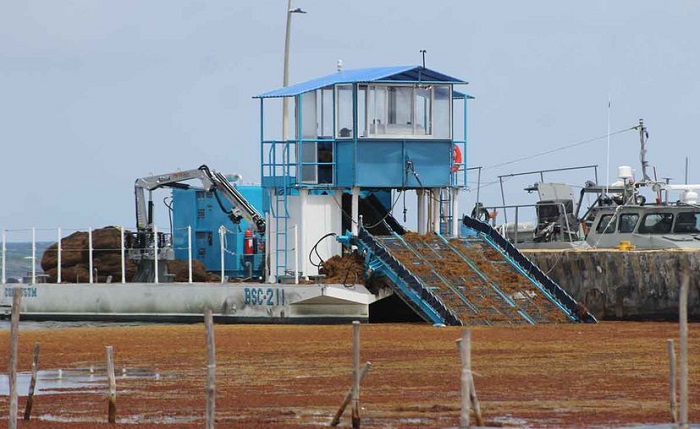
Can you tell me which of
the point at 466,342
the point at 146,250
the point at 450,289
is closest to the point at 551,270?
the point at 450,289

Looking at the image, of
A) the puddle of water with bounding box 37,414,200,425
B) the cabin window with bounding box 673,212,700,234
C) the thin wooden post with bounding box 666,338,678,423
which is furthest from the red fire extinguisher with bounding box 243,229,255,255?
the thin wooden post with bounding box 666,338,678,423

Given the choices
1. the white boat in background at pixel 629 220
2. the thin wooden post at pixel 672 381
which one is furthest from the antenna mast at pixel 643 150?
the thin wooden post at pixel 672 381

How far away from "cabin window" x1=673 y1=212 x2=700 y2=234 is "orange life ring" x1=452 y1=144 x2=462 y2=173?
571cm

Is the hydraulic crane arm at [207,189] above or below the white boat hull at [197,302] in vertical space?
above

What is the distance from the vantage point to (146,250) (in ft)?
134

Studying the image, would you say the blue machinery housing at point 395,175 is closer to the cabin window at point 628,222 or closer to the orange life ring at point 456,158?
the orange life ring at point 456,158

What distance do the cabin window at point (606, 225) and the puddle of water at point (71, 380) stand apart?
18.3m

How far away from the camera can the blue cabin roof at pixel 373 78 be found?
38250 mm

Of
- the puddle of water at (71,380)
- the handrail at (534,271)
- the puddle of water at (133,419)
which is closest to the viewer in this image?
the puddle of water at (133,419)

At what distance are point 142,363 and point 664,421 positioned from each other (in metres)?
11.0

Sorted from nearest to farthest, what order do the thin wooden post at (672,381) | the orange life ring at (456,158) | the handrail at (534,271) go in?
the thin wooden post at (672,381) < the handrail at (534,271) < the orange life ring at (456,158)

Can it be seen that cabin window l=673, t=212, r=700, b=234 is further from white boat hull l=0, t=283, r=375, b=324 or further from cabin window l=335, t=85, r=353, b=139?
white boat hull l=0, t=283, r=375, b=324

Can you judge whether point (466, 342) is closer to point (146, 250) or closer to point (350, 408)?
point (350, 408)

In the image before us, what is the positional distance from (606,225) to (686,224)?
2068 mm
